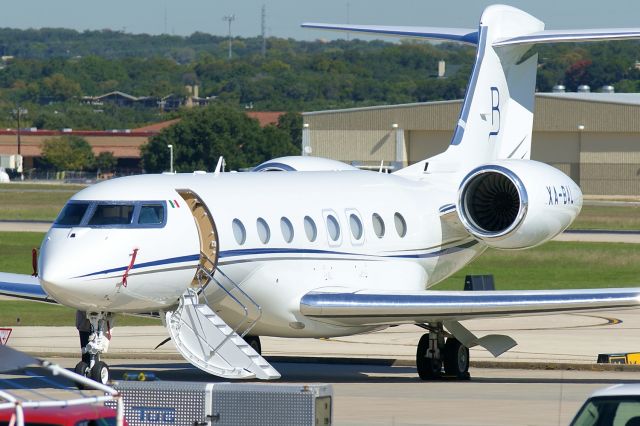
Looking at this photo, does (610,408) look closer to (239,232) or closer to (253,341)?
(239,232)

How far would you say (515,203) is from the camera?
23109 mm

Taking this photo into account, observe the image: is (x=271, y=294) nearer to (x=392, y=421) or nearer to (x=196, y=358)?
(x=196, y=358)

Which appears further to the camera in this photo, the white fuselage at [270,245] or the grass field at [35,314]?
the grass field at [35,314]

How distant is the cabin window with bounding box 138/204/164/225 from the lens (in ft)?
62.7

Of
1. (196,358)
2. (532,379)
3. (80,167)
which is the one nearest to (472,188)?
(532,379)

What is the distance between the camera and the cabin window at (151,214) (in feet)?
62.7

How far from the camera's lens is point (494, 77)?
84.5 ft

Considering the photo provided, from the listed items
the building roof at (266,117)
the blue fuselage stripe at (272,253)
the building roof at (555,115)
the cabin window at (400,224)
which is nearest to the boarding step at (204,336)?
the blue fuselage stripe at (272,253)

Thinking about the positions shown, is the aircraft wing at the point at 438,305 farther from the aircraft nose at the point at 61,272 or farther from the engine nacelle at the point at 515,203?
the aircraft nose at the point at 61,272

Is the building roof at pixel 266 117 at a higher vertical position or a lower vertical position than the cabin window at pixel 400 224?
lower

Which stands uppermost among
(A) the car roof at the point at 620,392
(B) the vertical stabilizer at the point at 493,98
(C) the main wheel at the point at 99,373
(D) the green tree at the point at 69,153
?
(B) the vertical stabilizer at the point at 493,98

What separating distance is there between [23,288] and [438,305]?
626cm

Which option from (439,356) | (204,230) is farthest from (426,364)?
(204,230)

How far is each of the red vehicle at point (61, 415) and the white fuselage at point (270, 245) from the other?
9.26m
